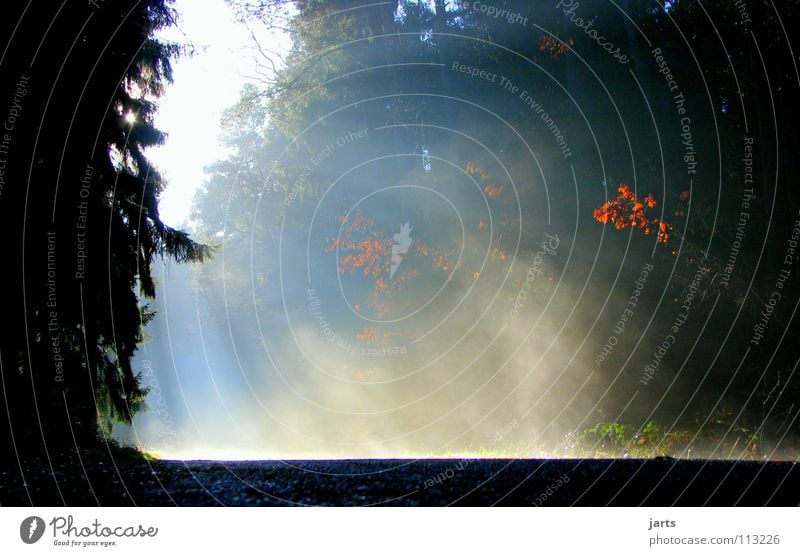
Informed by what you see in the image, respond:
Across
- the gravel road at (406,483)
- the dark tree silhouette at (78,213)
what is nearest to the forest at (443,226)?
the dark tree silhouette at (78,213)

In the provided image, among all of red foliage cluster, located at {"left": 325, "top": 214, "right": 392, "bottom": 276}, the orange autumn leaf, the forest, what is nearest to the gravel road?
the forest

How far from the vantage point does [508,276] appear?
73.3 feet

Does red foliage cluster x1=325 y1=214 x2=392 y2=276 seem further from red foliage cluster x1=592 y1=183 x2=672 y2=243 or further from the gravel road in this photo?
the gravel road

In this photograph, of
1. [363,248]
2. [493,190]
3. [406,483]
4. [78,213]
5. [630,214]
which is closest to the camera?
[406,483]

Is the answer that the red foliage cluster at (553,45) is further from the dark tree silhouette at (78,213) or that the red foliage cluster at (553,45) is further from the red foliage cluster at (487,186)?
the dark tree silhouette at (78,213)

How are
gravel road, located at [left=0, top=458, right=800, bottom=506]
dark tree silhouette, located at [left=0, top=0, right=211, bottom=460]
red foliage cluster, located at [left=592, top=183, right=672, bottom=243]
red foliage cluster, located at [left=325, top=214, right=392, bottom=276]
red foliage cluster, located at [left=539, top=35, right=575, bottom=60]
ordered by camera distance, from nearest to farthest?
1. gravel road, located at [left=0, top=458, right=800, bottom=506]
2. dark tree silhouette, located at [left=0, top=0, right=211, bottom=460]
3. red foliage cluster, located at [left=592, top=183, right=672, bottom=243]
4. red foliage cluster, located at [left=539, top=35, right=575, bottom=60]
5. red foliage cluster, located at [left=325, top=214, right=392, bottom=276]

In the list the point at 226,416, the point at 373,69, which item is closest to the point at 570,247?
the point at 373,69

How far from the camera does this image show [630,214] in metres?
18.8

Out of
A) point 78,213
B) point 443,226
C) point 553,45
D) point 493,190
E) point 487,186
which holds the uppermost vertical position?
point 553,45

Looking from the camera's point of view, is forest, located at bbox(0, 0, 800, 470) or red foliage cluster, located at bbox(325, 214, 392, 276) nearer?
forest, located at bbox(0, 0, 800, 470)

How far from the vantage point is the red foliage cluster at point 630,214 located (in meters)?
17.9

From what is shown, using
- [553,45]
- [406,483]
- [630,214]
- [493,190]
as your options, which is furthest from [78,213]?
[493,190]

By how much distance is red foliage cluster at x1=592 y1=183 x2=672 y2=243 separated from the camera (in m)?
17.9

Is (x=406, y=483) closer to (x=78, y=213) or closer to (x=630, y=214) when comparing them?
(x=78, y=213)
